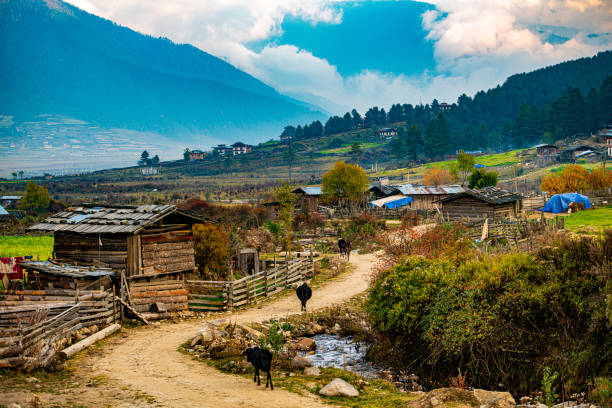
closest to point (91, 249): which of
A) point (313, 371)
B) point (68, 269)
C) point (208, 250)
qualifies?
point (68, 269)

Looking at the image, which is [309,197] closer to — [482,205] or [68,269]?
[482,205]

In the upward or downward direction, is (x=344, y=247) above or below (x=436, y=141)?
below

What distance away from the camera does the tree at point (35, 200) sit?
71.0 metres

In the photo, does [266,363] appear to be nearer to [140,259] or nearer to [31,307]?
[31,307]

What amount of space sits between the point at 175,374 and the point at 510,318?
8.92 meters

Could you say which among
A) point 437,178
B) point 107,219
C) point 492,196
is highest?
point 437,178

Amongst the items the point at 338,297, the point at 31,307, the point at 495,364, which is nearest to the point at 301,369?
the point at 495,364

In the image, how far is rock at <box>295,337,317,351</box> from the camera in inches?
673

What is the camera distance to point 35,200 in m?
71.1

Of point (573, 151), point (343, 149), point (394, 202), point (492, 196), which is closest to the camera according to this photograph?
point (492, 196)

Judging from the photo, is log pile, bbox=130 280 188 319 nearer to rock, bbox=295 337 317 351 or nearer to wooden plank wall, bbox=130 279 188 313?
wooden plank wall, bbox=130 279 188 313

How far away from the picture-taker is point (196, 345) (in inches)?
628

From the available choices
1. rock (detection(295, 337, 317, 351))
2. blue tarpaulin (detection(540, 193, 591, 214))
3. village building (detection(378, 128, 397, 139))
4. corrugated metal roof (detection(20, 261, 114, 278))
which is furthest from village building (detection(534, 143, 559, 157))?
corrugated metal roof (detection(20, 261, 114, 278))

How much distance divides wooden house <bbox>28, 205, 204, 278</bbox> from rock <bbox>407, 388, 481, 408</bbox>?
12068 mm
